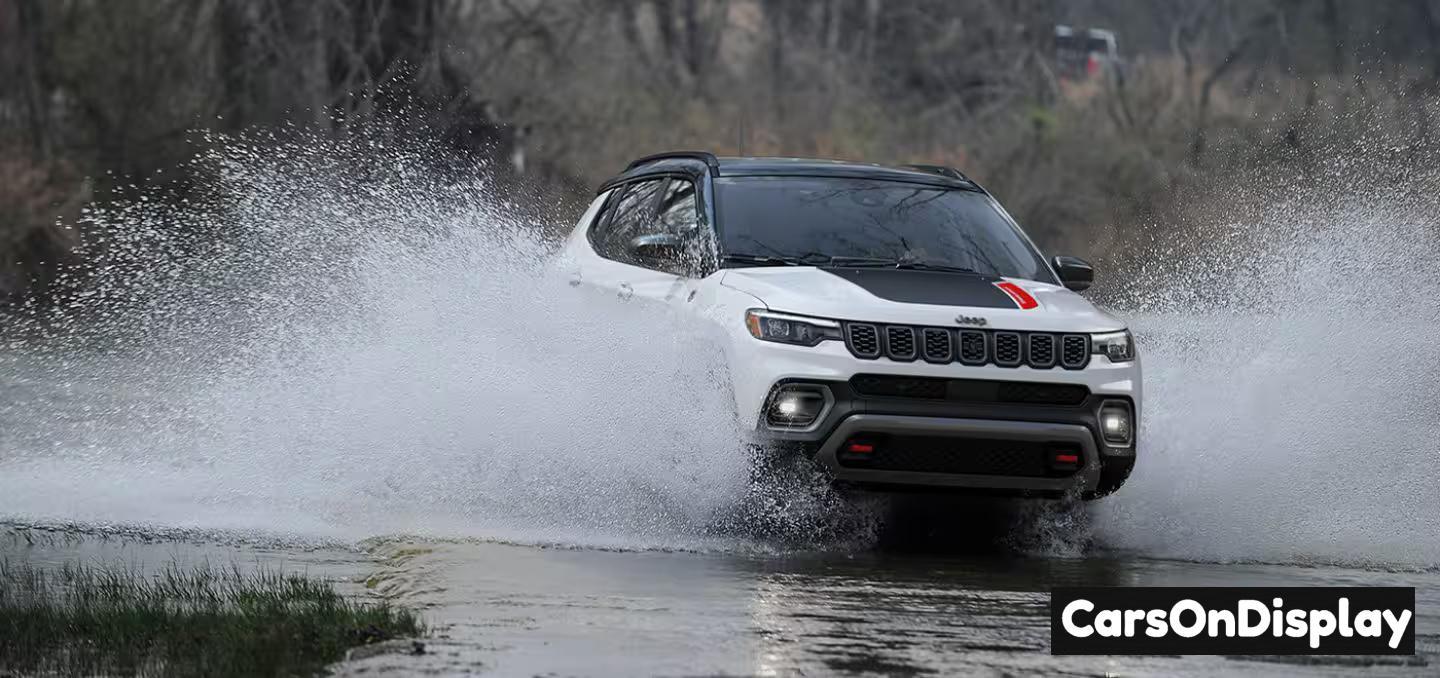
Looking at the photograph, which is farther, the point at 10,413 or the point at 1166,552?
the point at 10,413

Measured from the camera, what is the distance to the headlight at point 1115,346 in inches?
363

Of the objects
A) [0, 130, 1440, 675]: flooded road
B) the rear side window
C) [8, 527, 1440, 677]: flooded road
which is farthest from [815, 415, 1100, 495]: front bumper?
the rear side window

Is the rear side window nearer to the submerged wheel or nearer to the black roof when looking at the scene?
the black roof

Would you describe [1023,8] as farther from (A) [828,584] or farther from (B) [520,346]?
(A) [828,584]

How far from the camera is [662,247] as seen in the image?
996 cm

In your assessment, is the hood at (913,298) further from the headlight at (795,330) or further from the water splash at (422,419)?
the water splash at (422,419)

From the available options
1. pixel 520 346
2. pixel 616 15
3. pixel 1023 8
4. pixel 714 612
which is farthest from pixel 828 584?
pixel 1023 8

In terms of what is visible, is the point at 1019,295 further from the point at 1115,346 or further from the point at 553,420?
the point at 553,420

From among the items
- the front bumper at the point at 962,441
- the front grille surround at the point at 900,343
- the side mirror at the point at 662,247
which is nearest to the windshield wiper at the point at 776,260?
the side mirror at the point at 662,247

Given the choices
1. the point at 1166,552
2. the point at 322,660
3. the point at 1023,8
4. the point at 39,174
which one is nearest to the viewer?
the point at 322,660

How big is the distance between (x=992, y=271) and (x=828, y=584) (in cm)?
267

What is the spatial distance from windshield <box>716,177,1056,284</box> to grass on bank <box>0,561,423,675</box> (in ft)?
9.90

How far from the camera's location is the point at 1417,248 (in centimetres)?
1980

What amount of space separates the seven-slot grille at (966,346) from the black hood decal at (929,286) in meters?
0.18
